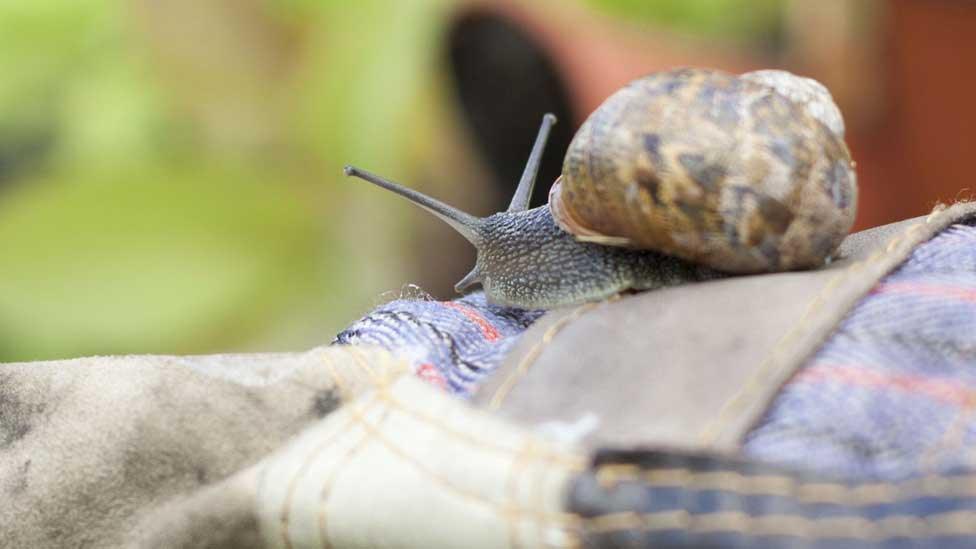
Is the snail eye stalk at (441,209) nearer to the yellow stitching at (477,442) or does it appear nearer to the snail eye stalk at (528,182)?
the snail eye stalk at (528,182)

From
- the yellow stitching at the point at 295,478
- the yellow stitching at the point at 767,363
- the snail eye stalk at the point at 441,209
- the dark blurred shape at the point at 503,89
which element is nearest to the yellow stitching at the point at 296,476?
the yellow stitching at the point at 295,478

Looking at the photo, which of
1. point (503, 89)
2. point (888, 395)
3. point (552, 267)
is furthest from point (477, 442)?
point (503, 89)

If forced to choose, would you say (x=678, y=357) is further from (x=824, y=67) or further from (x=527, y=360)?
(x=824, y=67)

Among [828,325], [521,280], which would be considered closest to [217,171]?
[521,280]

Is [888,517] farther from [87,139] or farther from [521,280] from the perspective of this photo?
[87,139]

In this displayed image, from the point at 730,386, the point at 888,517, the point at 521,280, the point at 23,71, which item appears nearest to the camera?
the point at 888,517

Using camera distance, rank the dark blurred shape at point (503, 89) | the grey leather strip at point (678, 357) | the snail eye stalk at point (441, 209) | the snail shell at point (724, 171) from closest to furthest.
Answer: the grey leather strip at point (678, 357), the snail shell at point (724, 171), the snail eye stalk at point (441, 209), the dark blurred shape at point (503, 89)
